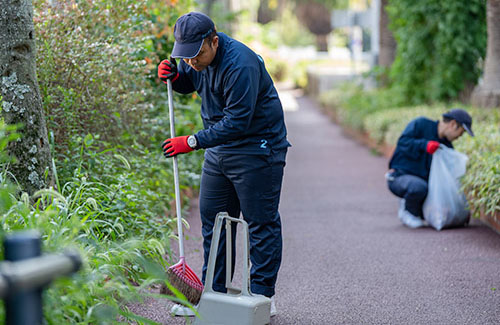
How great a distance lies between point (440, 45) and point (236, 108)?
9333 mm

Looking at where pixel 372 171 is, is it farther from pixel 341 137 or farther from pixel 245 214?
pixel 245 214

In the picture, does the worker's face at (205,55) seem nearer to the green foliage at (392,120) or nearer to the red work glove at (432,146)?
the red work glove at (432,146)

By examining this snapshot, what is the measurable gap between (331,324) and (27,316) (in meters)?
2.71

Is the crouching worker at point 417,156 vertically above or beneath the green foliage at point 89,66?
beneath

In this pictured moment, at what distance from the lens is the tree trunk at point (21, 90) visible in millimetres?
4504

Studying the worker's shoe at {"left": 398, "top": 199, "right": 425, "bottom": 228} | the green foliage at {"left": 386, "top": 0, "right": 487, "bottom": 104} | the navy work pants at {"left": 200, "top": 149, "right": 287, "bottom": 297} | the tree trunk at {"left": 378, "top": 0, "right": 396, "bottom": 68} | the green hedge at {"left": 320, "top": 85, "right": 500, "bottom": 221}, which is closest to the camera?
the navy work pants at {"left": 200, "top": 149, "right": 287, "bottom": 297}

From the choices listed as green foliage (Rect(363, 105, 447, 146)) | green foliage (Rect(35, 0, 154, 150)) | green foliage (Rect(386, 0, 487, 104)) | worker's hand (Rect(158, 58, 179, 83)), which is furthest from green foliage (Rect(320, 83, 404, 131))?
worker's hand (Rect(158, 58, 179, 83))

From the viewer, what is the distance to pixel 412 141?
6.84 metres

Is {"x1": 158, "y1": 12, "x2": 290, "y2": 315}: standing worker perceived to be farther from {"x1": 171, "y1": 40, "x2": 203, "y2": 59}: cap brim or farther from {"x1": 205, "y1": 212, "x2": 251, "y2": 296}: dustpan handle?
{"x1": 205, "y1": 212, "x2": 251, "y2": 296}: dustpan handle

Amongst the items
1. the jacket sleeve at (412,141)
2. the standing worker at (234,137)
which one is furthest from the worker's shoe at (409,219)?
the standing worker at (234,137)

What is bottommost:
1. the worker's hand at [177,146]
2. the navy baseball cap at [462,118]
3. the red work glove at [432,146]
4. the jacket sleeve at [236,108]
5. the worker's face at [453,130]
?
the red work glove at [432,146]

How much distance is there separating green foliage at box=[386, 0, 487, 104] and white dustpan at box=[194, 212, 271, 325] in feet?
29.9

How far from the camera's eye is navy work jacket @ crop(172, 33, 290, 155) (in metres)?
3.84

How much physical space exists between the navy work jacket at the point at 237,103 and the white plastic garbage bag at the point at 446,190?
9.84 ft
